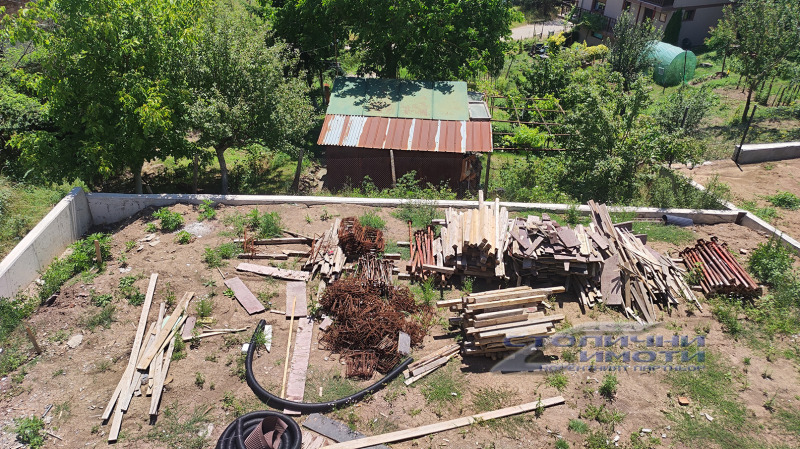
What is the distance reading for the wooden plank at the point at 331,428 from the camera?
8.62 metres

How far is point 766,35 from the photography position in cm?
2092

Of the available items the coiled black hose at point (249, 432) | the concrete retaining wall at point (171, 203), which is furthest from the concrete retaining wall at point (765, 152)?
the coiled black hose at point (249, 432)

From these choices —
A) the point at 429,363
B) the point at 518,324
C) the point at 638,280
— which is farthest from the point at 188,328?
the point at 638,280

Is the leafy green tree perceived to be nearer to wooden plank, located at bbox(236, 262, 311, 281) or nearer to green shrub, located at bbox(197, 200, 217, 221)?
green shrub, located at bbox(197, 200, 217, 221)

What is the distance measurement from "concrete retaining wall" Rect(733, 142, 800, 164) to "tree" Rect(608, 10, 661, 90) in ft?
33.2

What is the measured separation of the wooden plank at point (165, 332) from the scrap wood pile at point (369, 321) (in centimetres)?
289

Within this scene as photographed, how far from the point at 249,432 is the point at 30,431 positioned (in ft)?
11.6

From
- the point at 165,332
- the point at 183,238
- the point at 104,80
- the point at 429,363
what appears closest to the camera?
the point at 429,363

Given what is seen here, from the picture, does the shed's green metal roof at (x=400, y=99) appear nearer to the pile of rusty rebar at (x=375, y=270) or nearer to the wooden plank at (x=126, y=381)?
the pile of rusty rebar at (x=375, y=270)

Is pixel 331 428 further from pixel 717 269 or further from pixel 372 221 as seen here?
pixel 717 269

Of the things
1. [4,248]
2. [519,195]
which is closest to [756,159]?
[519,195]

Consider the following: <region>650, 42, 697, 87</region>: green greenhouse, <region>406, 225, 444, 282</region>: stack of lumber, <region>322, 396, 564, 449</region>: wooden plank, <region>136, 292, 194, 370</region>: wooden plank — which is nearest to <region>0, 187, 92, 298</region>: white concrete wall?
<region>136, 292, 194, 370</region>: wooden plank

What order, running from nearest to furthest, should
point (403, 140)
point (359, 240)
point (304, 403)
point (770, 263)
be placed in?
point (304, 403) < point (770, 263) < point (359, 240) < point (403, 140)

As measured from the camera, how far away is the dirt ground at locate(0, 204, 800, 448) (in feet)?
28.6
